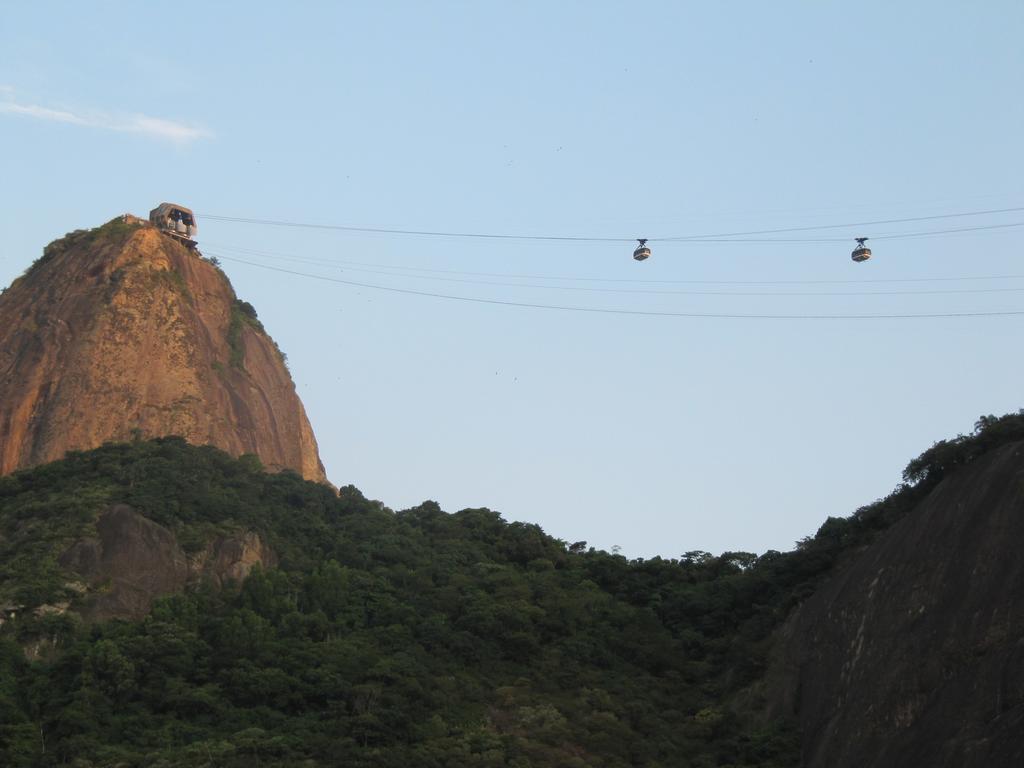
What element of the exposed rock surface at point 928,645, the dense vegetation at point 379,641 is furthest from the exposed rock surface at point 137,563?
the exposed rock surface at point 928,645

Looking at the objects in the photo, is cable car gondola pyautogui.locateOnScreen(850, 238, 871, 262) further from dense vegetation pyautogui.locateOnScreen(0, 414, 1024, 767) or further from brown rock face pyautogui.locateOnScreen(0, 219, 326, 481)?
brown rock face pyautogui.locateOnScreen(0, 219, 326, 481)

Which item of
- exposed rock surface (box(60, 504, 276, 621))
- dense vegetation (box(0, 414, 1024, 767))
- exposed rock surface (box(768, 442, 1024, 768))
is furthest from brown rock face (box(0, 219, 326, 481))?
exposed rock surface (box(768, 442, 1024, 768))

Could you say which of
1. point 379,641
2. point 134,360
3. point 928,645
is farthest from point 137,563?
point 928,645

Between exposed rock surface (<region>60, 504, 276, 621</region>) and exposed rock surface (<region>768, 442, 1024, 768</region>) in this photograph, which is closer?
exposed rock surface (<region>768, 442, 1024, 768</region>)

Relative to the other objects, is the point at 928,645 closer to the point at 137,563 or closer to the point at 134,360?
the point at 137,563

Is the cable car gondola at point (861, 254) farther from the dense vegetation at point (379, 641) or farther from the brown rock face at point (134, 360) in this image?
the brown rock face at point (134, 360)

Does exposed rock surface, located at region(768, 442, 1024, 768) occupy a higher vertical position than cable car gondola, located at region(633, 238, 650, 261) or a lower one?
lower
